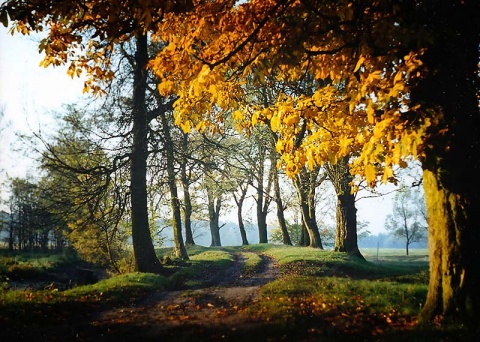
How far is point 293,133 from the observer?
6844mm

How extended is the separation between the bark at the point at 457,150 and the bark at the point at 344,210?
503 inches

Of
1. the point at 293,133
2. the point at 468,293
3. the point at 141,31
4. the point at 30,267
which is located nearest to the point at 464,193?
the point at 468,293

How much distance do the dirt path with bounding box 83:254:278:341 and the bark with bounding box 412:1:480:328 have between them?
3.72m

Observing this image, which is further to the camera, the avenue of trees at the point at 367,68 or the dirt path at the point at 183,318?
the dirt path at the point at 183,318

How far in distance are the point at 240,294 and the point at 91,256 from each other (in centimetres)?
1353

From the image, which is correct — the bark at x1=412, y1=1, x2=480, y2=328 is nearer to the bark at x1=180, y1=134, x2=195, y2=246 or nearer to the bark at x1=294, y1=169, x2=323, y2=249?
the bark at x1=180, y1=134, x2=195, y2=246

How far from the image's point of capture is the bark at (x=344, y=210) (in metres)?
18.3

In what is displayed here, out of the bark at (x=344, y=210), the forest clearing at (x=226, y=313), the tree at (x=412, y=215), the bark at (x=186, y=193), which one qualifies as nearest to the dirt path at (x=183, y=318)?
the forest clearing at (x=226, y=313)

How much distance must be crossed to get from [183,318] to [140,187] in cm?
849

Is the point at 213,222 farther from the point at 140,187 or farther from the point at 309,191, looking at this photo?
the point at 140,187

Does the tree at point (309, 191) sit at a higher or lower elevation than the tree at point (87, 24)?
lower

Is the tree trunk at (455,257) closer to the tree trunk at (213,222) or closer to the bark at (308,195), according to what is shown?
the bark at (308,195)

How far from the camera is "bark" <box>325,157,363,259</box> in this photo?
18266 millimetres

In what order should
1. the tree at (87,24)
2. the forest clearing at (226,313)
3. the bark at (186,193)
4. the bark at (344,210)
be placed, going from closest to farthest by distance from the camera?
the tree at (87,24), the forest clearing at (226,313), the bark at (186,193), the bark at (344,210)
